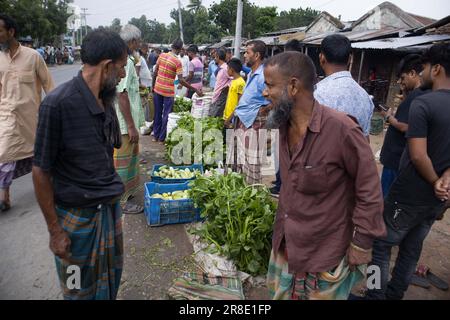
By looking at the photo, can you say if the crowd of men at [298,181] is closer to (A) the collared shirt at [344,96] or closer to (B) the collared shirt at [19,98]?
(A) the collared shirt at [344,96]

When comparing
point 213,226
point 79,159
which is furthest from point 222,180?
point 79,159

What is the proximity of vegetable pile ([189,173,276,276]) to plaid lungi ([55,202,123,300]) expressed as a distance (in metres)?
1.29

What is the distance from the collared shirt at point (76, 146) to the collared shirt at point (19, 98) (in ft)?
7.98

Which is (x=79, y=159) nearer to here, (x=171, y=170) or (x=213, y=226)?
(x=213, y=226)

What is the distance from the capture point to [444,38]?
31.5 ft

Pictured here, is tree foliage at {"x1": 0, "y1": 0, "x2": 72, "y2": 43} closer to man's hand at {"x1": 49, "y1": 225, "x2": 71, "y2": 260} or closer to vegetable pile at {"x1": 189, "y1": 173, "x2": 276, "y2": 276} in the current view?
vegetable pile at {"x1": 189, "y1": 173, "x2": 276, "y2": 276}

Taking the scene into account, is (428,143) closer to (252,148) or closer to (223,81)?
(252,148)

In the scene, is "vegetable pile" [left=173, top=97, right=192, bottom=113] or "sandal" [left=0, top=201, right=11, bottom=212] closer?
"sandal" [left=0, top=201, right=11, bottom=212]

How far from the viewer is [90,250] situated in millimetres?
2004

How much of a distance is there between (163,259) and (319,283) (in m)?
1.92

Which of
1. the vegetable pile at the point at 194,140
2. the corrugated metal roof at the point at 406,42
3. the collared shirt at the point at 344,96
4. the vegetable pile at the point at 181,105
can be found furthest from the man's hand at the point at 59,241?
the corrugated metal roof at the point at 406,42

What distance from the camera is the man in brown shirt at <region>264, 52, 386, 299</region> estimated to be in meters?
1.72

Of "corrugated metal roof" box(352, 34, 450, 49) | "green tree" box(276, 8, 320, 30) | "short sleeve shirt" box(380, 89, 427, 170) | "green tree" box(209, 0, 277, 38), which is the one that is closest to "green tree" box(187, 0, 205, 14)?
"green tree" box(276, 8, 320, 30)
